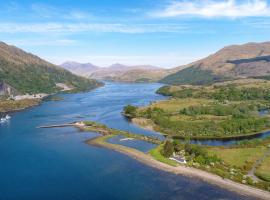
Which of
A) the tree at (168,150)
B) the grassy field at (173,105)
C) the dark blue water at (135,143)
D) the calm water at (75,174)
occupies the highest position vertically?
the grassy field at (173,105)

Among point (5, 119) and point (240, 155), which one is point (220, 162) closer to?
point (240, 155)

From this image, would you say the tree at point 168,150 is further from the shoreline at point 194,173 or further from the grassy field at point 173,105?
the grassy field at point 173,105

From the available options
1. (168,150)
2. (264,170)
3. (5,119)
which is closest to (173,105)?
(5,119)

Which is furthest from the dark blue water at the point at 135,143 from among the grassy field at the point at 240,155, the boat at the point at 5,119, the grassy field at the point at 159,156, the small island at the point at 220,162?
the boat at the point at 5,119

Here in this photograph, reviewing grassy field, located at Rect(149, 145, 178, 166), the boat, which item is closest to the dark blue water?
grassy field, located at Rect(149, 145, 178, 166)

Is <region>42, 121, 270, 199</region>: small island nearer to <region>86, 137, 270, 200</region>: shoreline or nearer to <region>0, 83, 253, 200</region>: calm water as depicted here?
<region>86, 137, 270, 200</region>: shoreline
